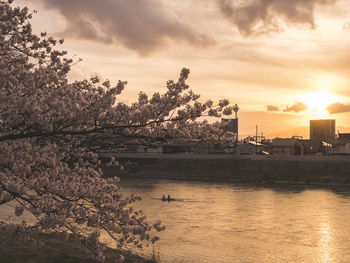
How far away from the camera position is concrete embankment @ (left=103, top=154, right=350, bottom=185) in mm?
62000

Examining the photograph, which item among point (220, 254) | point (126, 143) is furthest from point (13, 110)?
point (220, 254)

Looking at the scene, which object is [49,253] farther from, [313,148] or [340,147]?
[340,147]

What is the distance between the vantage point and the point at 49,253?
49.0ft

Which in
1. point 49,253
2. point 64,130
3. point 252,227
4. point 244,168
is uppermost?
point 64,130

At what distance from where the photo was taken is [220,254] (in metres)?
19.8

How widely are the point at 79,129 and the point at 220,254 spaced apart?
14101mm

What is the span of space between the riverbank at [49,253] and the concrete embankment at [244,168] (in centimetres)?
4409

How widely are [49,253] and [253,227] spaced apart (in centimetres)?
1545

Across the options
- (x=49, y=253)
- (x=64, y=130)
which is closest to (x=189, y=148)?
(x=49, y=253)

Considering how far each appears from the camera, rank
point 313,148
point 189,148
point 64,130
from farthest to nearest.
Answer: point 189,148
point 313,148
point 64,130

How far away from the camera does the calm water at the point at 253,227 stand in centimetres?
2014

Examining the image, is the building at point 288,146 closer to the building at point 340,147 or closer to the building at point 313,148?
the building at point 313,148

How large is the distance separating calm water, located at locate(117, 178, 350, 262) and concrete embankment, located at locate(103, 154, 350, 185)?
16.3 meters

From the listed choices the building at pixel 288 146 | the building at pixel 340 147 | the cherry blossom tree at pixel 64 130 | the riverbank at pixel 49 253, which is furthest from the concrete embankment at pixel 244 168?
the cherry blossom tree at pixel 64 130
